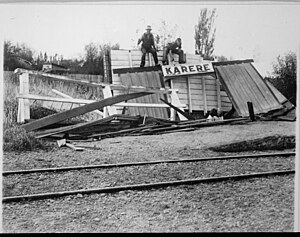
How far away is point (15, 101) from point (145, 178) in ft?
5.97

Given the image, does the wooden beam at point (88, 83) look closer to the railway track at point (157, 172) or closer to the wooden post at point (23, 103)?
the wooden post at point (23, 103)

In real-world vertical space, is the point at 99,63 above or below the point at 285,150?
above

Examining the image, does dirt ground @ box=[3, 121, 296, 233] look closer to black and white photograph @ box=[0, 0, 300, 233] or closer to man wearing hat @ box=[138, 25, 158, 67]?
black and white photograph @ box=[0, 0, 300, 233]

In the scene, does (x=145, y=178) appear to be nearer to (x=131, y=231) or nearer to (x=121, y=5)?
(x=131, y=231)

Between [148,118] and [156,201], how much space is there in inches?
41.1

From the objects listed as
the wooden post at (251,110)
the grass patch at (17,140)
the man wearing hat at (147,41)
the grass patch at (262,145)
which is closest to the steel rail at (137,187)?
the grass patch at (262,145)

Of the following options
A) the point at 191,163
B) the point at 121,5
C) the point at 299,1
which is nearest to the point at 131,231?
the point at 191,163

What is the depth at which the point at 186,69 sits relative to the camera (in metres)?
5.98

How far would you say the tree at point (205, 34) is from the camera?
5.67 m

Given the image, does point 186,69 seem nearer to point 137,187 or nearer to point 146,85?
point 146,85

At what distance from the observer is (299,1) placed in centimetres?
568

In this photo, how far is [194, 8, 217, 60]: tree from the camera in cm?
567

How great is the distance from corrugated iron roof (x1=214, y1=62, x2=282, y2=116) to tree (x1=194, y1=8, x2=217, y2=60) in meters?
0.26
